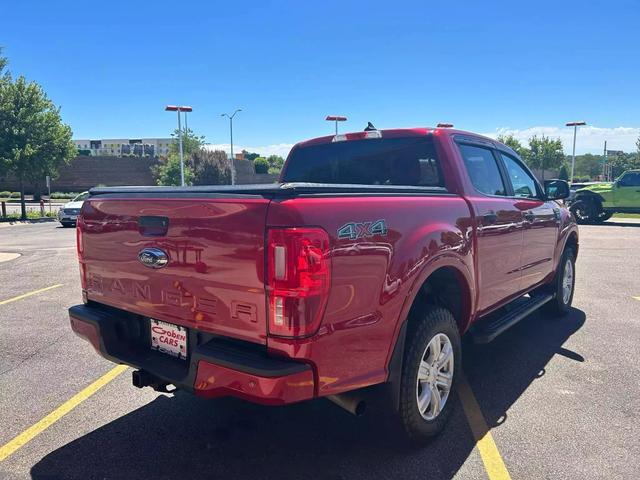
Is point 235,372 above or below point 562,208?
below

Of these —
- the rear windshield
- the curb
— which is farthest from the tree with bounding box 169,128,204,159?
the rear windshield

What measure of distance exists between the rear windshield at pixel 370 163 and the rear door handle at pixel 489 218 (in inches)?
16.4

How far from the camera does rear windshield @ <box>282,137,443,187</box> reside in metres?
3.89

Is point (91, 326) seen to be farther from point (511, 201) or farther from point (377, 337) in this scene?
point (511, 201)

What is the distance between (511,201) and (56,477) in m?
3.86

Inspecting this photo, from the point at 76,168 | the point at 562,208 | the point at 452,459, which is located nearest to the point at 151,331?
the point at 452,459

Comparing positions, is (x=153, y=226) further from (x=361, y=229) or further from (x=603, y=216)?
(x=603, y=216)

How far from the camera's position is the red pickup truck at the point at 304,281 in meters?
2.27

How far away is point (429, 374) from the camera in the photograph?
10.3ft

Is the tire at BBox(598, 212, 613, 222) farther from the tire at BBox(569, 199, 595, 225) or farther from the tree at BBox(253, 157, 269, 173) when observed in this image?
the tree at BBox(253, 157, 269, 173)

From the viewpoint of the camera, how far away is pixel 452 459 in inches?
117

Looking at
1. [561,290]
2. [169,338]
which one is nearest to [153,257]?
[169,338]

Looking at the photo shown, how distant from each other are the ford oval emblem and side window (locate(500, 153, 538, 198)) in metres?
3.33

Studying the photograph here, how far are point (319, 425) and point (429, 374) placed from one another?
0.83m
